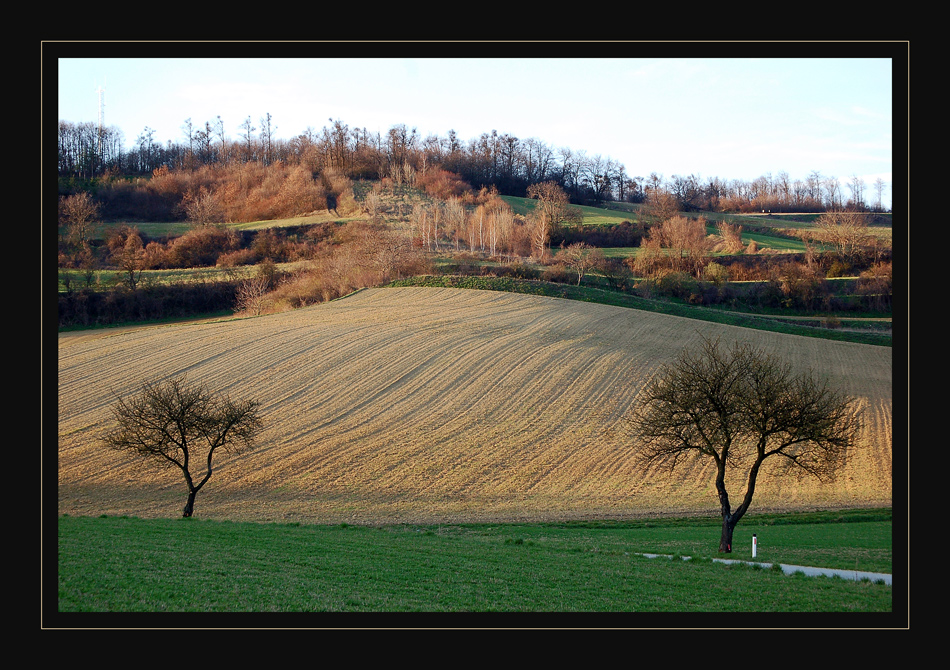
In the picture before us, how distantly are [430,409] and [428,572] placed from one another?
887 inches

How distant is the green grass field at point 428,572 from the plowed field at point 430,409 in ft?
10.1

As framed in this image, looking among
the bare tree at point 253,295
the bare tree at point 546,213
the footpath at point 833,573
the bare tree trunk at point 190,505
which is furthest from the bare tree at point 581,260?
the footpath at point 833,573

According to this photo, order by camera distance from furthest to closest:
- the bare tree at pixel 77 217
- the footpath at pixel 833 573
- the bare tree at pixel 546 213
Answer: the bare tree at pixel 546 213, the bare tree at pixel 77 217, the footpath at pixel 833 573

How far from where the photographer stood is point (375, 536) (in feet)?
58.7

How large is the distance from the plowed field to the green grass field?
3068 millimetres

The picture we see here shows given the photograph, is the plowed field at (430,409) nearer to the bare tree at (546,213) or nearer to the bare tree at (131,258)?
the bare tree at (131,258)

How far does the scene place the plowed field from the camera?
972 inches

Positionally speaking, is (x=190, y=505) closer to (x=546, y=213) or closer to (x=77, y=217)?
(x=77, y=217)

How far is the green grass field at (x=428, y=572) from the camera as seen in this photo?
10.4 m

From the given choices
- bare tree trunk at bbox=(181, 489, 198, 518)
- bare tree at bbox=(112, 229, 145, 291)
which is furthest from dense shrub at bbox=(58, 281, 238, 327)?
bare tree trunk at bbox=(181, 489, 198, 518)

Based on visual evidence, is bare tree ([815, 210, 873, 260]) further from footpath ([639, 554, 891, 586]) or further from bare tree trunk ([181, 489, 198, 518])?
bare tree trunk ([181, 489, 198, 518])

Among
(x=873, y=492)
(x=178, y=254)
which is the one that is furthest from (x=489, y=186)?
(x=873, y=492)

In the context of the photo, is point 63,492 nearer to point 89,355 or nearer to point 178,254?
point 89,355
